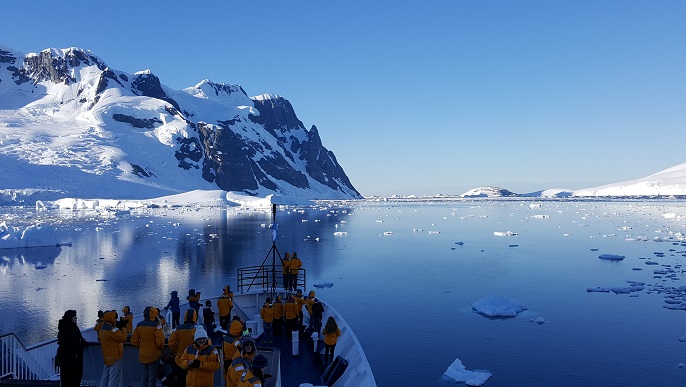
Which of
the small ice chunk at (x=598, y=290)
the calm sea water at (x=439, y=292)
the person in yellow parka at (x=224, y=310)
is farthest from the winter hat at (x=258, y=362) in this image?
the small ice chunk at (x=598, y=290)

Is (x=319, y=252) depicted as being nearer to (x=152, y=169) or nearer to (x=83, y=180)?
(x=83, y=180)

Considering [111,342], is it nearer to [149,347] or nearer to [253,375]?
[149,347]

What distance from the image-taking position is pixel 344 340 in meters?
14.6

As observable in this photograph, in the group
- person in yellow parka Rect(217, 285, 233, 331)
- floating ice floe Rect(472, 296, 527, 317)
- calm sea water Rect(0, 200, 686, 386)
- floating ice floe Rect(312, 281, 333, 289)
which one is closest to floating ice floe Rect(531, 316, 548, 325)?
calm sea water Rect(0, 200, 686, 386)

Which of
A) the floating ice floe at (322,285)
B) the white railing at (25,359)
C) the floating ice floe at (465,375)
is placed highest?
the white railing at (25,359)

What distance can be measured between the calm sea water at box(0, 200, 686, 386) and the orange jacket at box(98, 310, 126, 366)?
10.0m

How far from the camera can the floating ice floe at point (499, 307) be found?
24.5 m

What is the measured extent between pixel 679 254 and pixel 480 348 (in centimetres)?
3542

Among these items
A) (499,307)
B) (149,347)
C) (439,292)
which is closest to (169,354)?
(149,347)

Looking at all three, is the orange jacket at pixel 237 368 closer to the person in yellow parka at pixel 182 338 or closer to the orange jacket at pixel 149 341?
the person in yellow parka at pixel 182 338

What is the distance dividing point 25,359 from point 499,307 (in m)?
21.0

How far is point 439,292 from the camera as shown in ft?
99.6

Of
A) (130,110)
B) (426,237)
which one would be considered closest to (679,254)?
(426,237)

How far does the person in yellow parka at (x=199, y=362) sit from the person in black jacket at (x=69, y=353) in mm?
2420
